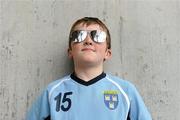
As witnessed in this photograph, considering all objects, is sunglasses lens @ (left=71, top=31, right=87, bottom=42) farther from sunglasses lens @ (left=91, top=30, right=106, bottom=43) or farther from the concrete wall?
the concrete wall

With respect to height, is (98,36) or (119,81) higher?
(98,36)

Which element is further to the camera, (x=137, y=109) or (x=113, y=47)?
(x=113, y=47)

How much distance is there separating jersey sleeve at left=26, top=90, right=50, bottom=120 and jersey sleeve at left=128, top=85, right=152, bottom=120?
0.38m

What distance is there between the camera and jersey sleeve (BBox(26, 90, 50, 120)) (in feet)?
5.97

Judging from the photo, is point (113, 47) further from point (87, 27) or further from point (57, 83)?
point (57, 83)

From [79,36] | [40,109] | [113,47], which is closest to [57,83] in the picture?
[40,109]

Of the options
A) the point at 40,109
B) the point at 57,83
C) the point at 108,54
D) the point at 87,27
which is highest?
the point at 87,27

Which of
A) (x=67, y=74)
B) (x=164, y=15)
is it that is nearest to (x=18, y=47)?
(x=67, y=74)

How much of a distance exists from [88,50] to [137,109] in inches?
13.7

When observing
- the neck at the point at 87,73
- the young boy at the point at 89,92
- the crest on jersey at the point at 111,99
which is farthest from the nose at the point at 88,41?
the crest on jersey at the point at 111,99

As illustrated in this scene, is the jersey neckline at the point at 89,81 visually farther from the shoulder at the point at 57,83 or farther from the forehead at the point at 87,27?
the forehead at the point at 87,27

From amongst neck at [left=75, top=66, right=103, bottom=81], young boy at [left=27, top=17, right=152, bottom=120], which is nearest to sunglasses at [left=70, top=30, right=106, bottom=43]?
young boy at [left=27, top=17, right=152, bottom=120]

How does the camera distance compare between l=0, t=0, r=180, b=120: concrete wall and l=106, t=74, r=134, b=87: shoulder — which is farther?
l=0, t=0, r=180, b=120: concrete wall

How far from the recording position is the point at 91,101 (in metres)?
1.77
